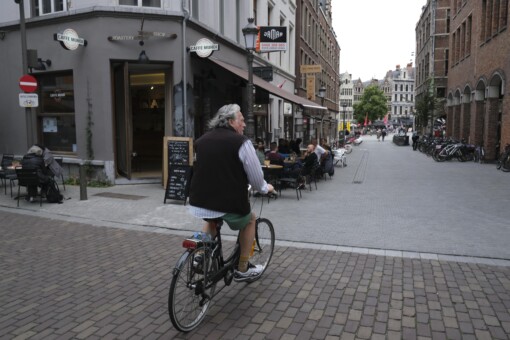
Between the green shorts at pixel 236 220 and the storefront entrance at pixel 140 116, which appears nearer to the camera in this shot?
the green shorts at pixel 236 220

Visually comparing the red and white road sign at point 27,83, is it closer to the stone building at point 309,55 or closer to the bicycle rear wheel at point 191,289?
the bicycle rear wheel at point 191,289

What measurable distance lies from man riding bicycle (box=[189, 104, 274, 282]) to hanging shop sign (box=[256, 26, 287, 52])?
412 inches

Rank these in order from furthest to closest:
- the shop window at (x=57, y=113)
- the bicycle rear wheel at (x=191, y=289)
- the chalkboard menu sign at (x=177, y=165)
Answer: the shop window at (x=57, y=113), the chalkboard menu sign at (x=177, y=165), the bicycle rear wheel at (x=191, y=289)

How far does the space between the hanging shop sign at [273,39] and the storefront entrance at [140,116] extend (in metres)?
3.34

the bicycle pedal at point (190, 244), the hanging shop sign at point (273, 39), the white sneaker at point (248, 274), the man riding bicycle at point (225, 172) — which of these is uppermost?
the hanging shop sign at point (273, 39)

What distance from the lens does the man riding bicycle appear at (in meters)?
3.83

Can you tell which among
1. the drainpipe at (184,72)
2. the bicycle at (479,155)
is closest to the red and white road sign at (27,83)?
the drainpipe at (184,72)

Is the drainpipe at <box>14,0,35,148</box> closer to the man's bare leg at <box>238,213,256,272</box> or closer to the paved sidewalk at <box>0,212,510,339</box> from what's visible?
the paved sidewalk at <box>0,212,510,339</box>

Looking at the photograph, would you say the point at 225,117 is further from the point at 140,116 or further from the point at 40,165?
the point at 140,116

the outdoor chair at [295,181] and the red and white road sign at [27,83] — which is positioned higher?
the red and white road sign at [27,83]

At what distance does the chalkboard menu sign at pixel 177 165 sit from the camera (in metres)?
9.52

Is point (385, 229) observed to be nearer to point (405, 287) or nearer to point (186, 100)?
point (405, 287)

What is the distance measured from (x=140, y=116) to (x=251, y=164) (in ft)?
40.8

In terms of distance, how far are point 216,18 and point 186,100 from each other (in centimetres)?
391
